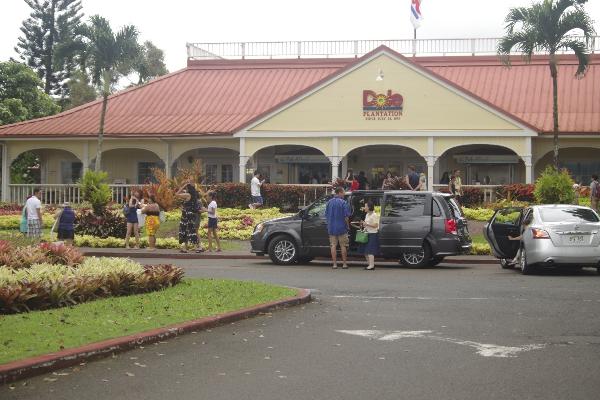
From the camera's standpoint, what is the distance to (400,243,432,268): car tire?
21.9 meters

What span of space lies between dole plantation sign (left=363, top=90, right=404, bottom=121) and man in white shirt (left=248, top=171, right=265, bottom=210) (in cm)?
535

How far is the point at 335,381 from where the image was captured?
8.62m

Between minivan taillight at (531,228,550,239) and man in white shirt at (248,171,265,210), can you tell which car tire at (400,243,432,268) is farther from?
man in white shirt at (248,171,265,210)

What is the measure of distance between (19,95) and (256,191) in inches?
987

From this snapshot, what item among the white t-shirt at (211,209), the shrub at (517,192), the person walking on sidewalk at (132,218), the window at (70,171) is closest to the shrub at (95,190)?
the person walking on sidewalk at (132,218)

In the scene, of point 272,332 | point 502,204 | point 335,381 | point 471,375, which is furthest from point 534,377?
point 502,204

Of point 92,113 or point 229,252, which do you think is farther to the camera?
point 92,113

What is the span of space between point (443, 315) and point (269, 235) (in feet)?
33.5

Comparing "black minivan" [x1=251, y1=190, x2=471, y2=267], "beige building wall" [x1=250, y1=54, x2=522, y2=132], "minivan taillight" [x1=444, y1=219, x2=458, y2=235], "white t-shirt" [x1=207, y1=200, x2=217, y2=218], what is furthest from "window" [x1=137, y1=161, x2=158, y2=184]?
"minivan taillight" [x1=444, y1=219, x2=458, y2=235]

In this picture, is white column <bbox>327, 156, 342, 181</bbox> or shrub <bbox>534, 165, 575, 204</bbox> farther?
white column <bbox>327, 156, 342, 181</bbox>

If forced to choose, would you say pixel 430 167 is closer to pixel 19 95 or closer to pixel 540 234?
pixel 540 234

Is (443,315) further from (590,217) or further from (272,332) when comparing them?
(590,217)

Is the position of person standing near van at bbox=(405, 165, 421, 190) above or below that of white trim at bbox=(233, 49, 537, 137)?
below

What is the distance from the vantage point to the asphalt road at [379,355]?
27.1 feet
